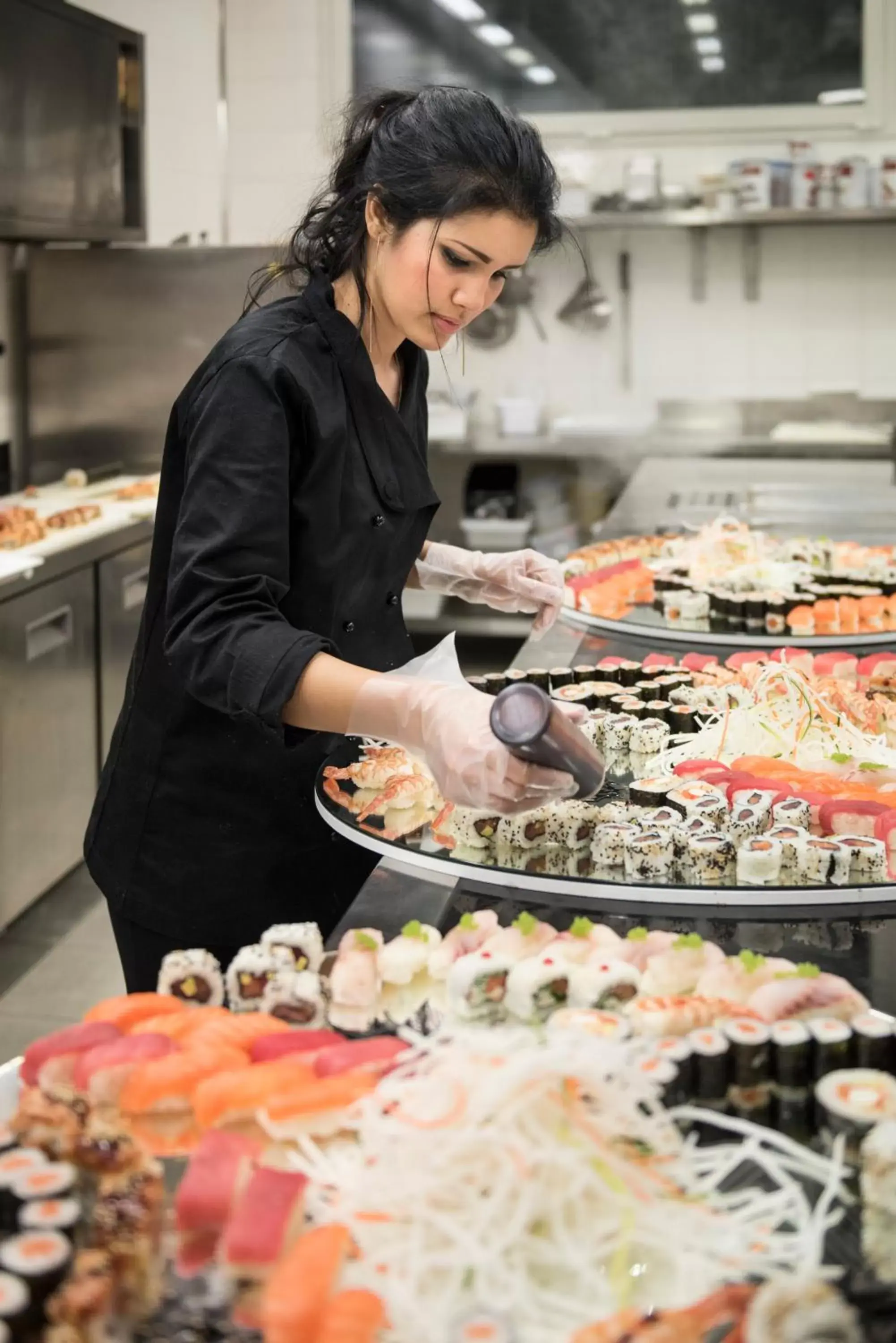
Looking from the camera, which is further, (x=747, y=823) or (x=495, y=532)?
(x=495, y=532)

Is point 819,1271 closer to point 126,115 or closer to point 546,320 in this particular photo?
point 126,115

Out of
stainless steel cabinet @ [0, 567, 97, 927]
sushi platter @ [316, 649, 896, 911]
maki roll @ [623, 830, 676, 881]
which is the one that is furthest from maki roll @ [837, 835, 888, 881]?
stainless steel cabinet @ [0, 567, 97, 927]

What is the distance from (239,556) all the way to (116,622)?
10.5 ft

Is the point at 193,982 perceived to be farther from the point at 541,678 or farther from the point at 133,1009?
the point at 541,678

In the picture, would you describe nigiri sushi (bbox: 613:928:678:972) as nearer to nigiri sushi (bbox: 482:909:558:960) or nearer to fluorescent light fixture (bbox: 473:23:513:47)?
nigiri sushi (bbox: 482:909:558:960)

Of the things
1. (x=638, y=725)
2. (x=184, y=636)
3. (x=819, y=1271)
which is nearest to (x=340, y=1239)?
(x=819, y=1271)

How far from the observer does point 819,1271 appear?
1.06 m

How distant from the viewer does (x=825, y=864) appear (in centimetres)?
172

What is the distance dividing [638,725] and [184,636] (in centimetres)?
72

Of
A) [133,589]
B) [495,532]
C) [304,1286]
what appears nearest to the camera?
[304,1286]

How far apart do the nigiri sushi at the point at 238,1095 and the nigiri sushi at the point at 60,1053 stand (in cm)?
13

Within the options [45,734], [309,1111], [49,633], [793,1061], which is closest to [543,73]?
[49,633]

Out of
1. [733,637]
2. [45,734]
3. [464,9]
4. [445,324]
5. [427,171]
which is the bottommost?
[45,734]

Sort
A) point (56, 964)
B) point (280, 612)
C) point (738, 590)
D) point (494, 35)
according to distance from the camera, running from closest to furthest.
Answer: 1. point (280, 612)
2. point (738, 590)
3. point (56, 964)
4. point (494, 35)
